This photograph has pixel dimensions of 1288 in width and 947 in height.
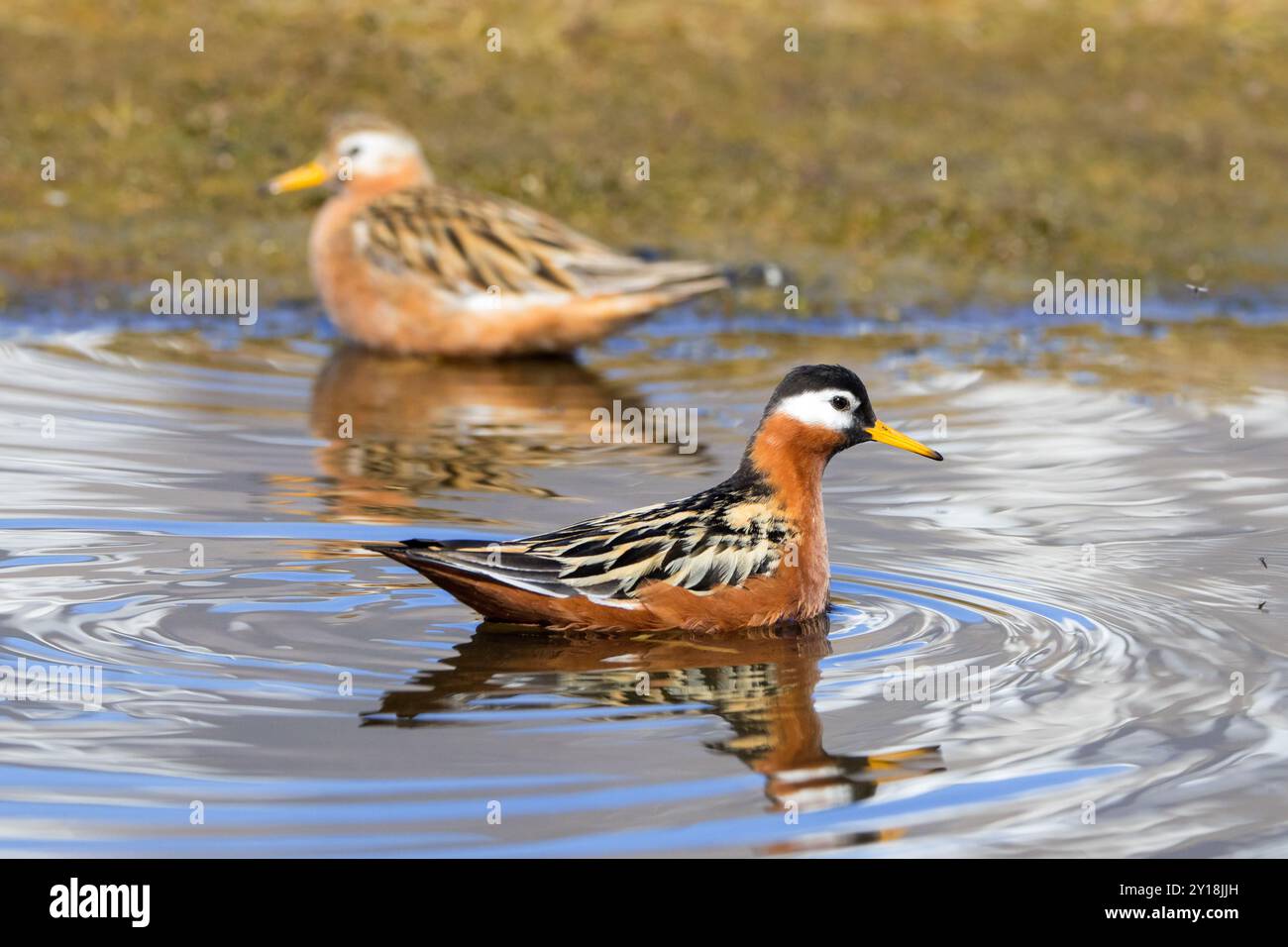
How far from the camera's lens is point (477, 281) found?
14.6m

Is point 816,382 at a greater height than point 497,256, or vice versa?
point 497,256

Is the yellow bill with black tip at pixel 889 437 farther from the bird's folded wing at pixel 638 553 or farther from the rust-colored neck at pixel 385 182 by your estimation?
the rust-colored neck at pixel 385 182

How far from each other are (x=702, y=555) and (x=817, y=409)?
3.26 ft

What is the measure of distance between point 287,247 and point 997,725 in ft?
34.1

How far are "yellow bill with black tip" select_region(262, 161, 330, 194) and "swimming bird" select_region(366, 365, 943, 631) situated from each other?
22.4 ft

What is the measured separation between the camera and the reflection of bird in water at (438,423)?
433 inches

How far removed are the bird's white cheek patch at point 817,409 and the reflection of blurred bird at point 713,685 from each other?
3.29 feet

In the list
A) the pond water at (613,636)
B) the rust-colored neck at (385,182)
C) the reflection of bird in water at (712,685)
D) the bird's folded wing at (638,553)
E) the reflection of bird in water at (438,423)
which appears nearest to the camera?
the pond water at (613,636)

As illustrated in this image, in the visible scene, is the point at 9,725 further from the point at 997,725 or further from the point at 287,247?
the point at 287,247

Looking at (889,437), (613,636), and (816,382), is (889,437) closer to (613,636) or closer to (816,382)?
(816,382)

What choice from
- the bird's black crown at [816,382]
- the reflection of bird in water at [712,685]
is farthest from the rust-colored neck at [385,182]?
the reflection of bird in water at [712,685]

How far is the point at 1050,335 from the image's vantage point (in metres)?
15.4

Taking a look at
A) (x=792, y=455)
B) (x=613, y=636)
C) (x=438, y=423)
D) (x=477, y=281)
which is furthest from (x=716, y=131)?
(x=613, y=636)
